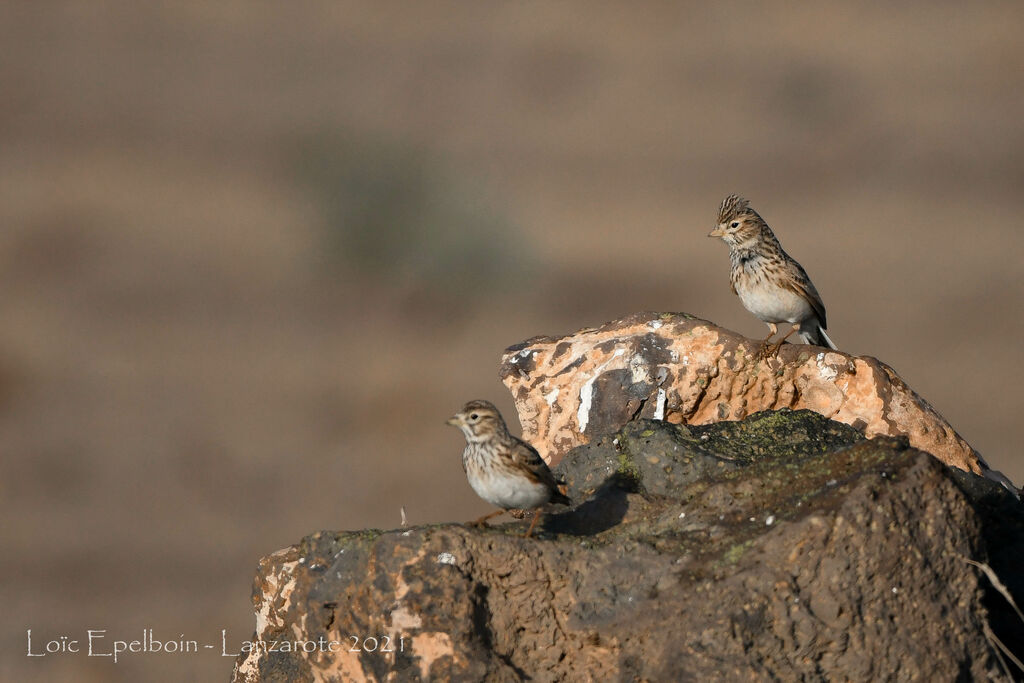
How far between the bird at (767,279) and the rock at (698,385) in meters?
1.35

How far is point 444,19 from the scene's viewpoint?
1430 inches

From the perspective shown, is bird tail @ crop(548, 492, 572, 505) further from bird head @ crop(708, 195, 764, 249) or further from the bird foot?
bird head @ crop(708, 195, 764, 249)

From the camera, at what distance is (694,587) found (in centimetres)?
538

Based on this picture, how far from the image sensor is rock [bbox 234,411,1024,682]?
17.2 ft

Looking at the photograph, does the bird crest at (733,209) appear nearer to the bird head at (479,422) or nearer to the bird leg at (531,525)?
the bird head at (479,422)

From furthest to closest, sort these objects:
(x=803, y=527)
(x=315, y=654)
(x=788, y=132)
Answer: (x=788, y=132) < (x=315, y=654) < (x=803, y=527)

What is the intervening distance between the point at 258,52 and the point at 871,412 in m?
27.5

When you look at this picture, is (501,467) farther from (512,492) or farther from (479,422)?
(479,422)

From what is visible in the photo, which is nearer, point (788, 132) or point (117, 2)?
point (788, 132)

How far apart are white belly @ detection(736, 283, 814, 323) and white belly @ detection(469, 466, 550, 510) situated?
3507 millimetres

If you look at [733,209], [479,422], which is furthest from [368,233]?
[479,422]

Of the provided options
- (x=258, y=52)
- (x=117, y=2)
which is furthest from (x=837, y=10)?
(x=117, y=2)

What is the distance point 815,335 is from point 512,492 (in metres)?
4.28

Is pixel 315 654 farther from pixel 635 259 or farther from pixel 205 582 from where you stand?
pixel 635 259
